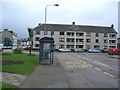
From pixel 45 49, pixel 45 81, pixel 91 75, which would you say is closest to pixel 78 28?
pixel 45 49

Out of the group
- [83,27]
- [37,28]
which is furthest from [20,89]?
[83,27]

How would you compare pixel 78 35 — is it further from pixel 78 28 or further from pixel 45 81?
pixel 45 81

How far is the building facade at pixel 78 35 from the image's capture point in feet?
393

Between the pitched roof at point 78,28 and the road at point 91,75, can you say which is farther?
the pitched roof at point 78,28

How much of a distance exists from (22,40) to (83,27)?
72373 mm

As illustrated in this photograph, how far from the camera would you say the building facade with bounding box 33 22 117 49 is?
120m

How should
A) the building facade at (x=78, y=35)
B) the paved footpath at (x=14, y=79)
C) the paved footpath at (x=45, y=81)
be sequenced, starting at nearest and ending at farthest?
the paved footpath at (x=45, y=81)
the paved footpath at (x=14, y=79)
the building facade at (x=78, y=35)

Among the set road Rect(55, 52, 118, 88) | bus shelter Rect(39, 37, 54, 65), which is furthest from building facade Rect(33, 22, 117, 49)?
road Rect(55, 52, 118, 88)

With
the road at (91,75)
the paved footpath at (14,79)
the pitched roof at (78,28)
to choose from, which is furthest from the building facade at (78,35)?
the paved footpath at (14,79)

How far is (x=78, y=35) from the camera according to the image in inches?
4840

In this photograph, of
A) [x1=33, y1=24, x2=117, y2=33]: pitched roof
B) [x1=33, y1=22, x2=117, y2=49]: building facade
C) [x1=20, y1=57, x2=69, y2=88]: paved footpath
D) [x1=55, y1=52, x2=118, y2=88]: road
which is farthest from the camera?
[x1=33, y1=24, x2=117, y2=33]: pitched roof

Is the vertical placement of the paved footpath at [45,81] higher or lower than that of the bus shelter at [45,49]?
lower

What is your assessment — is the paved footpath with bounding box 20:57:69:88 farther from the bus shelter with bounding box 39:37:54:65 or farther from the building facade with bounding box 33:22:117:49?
the building facade with bounding box 33:22:117:49

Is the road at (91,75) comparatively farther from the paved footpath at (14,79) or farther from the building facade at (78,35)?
the building facade at (78,35)
